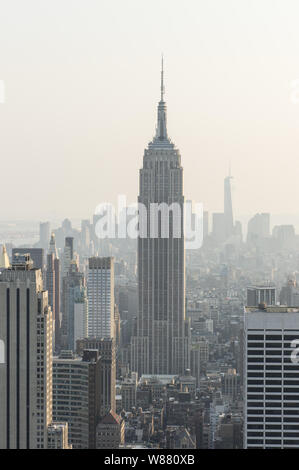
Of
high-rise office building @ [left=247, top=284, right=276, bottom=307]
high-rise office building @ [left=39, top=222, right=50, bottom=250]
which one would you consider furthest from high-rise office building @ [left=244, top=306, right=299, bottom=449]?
high-rise office building @ [left=247, top=284, right=276, bottom=307]

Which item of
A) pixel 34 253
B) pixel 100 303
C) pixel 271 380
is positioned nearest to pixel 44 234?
pixel 34 253

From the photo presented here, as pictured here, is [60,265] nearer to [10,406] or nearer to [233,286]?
[233,286]

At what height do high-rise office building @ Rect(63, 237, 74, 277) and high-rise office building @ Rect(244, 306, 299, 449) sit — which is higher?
high-rise office building @ Rect(63, 237, 74, 277)

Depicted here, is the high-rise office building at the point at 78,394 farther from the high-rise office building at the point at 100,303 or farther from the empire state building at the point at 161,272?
the empire state building at the point at 161,272

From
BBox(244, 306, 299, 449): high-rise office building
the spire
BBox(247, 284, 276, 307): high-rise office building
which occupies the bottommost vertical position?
BBox(244, 306, 299, 449): high-rise office building

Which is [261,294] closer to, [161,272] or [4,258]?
[4,258]

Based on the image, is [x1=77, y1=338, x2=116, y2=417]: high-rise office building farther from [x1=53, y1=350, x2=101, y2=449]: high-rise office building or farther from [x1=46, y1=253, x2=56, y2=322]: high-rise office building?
[x1=46, y1=253, x2=56, y2=322]: high-rise office building
